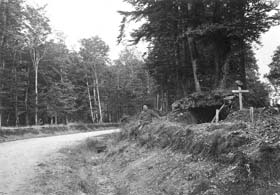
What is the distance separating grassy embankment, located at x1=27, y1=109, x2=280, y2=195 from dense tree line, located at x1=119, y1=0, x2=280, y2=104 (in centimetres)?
708

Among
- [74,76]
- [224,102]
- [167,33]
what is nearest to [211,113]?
[224,102]

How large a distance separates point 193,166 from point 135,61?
54368mm

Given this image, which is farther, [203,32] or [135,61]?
[135,61]

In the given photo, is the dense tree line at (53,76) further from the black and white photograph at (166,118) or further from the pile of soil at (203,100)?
the pile of soil at (203,100)

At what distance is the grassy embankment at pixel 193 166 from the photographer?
18.8ft

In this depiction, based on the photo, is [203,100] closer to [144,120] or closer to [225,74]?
[225,74]

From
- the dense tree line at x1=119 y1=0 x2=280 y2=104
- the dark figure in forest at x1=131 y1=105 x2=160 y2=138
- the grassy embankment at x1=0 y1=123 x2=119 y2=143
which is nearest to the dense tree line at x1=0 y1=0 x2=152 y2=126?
the grassy embankment at x1=0 y1=123 x2=119 y2=143

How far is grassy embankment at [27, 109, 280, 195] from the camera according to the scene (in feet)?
18.8

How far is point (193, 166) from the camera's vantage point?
7.61 m

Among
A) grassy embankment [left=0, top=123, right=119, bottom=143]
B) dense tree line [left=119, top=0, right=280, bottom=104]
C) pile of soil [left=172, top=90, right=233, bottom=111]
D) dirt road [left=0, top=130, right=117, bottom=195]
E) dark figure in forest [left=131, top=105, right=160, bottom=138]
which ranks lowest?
dirt road [left=0, top=130, right=117, bottom=195]

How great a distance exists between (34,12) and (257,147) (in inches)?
1339

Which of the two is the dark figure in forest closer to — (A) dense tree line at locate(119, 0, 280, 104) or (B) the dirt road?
(A) dense tree line at locate(119, 0, 280, 104)

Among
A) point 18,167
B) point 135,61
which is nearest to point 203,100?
point 18,167

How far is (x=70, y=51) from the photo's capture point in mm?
52594
